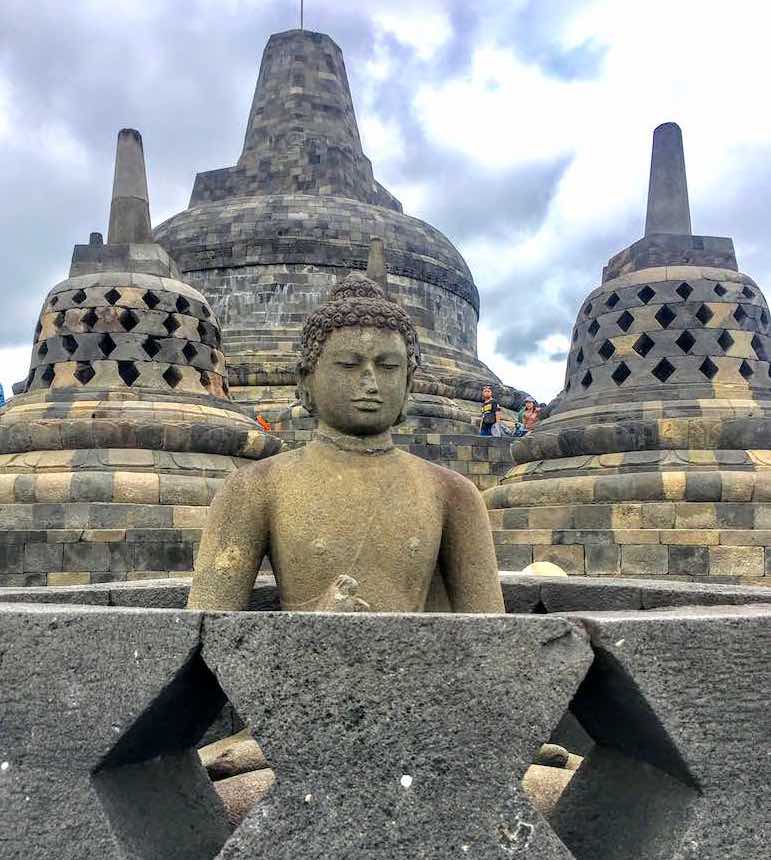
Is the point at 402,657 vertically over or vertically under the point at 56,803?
over

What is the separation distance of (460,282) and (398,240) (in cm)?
205

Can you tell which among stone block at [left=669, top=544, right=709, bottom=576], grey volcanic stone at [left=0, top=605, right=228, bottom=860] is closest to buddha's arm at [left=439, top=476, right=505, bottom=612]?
grey volcanic stone at [left=0, top=605, right=228, bottom=860]

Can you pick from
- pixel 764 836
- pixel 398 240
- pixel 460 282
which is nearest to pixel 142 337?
pixel 764 836

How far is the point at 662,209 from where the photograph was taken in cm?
969

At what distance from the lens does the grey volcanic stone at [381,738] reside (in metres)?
1.79

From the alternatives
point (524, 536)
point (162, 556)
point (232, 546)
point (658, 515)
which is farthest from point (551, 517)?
point (232, 546)

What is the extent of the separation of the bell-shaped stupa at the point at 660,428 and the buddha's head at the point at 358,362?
503 cm

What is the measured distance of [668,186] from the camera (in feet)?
32.1

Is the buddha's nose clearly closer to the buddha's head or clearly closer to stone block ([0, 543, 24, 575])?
the buddha's head

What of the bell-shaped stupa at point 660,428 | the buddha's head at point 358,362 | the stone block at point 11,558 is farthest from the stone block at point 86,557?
the buddha's head at point 358,362

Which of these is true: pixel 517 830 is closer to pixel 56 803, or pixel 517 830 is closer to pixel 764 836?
pixel 764 836

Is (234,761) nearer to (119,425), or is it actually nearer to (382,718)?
(382,718)

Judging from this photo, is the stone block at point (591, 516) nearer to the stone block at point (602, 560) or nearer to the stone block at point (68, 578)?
the stone block at point (602, 560)

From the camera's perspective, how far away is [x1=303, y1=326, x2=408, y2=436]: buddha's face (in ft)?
9.18
